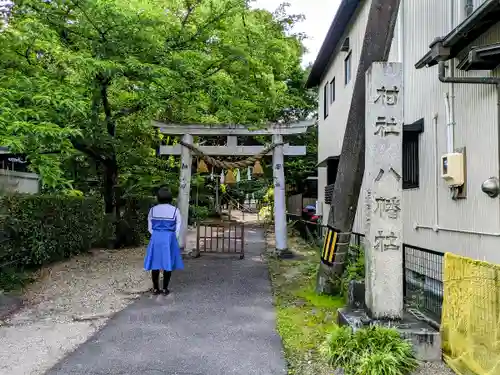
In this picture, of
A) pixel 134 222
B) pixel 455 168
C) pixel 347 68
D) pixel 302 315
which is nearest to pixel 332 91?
pixel 347 68

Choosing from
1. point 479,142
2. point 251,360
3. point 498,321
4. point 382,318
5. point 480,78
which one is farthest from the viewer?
point 479,142

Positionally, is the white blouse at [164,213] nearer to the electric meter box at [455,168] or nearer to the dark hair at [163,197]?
the dark hair at [163,197]

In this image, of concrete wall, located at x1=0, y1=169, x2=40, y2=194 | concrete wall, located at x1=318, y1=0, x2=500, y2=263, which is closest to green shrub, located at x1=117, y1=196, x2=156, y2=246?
concrete wall, located at x1=0, y1=169, x2=40, y2=194

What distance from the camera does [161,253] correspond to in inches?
314

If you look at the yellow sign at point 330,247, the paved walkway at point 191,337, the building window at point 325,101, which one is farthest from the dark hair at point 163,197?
the building window at point 325,101

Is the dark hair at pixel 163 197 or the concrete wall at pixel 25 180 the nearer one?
the dark hair at pixel 163 197

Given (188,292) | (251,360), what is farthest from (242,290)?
(251,360)

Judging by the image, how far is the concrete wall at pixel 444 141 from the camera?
19.6ft

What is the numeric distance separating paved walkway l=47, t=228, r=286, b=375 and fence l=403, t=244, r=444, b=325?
2.31 metres

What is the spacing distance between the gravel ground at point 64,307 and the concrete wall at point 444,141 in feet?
18.5

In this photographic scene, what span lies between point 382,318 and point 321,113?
43.7 feet

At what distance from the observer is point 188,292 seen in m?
8.39

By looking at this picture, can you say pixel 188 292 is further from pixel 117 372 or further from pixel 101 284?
pixel 117 372

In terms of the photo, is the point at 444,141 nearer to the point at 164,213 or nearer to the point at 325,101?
the point at 164,213
